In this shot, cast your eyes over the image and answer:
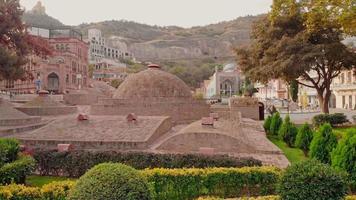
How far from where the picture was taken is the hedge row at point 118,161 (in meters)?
13.4

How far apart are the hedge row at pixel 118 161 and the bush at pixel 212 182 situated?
1465mm

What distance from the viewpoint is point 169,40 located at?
6959 inches

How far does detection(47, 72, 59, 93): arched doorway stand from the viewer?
58.9m

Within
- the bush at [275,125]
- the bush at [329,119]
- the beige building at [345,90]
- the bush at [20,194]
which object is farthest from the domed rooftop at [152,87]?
the beige building at [345,90]

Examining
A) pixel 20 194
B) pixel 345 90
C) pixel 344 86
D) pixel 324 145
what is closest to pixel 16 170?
pixel 20 194

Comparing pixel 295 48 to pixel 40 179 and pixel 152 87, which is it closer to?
pixel 152 87

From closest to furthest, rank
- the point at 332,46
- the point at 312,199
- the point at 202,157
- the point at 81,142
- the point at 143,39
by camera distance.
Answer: the point at 312,199 → the point at 202,157 → the point at 81,142 → the point at 332,46 → the point at 143,39

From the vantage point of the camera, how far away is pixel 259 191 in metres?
11.6

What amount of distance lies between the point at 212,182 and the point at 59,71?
167 feet

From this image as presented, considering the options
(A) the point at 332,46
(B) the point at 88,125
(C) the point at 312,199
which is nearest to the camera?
(C) the point at 312,199

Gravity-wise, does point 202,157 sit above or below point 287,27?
below

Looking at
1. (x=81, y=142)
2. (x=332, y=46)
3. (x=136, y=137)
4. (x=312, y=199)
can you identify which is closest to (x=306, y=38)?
(x=332, y=46)

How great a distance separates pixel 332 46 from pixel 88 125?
1689 centimetres

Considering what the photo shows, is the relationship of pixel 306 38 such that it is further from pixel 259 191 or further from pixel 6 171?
pixel 6 171
